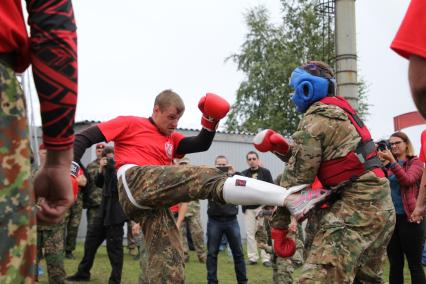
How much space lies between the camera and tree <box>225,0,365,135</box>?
118ft

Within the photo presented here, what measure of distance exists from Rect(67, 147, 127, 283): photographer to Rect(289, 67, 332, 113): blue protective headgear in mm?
4508

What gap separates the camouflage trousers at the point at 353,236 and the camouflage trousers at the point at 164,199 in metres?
0.93

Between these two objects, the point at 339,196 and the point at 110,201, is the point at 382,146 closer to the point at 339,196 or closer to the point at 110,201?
the point at 339,196

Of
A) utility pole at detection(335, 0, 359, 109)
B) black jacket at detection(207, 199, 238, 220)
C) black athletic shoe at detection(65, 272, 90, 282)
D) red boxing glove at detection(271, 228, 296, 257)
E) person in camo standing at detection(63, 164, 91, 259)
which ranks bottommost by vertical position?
black athletic shoe at detection(65, 272, 90, 282)

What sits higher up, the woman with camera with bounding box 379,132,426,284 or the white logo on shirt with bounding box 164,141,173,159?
the white logo on shirt with bounding box 164,141,173,159

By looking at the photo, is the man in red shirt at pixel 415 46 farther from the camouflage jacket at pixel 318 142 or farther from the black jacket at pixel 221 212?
the black jacket at pixel 221 212

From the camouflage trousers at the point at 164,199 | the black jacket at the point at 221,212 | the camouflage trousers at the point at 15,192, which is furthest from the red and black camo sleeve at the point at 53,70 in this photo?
the black jacket at the point at 221,212

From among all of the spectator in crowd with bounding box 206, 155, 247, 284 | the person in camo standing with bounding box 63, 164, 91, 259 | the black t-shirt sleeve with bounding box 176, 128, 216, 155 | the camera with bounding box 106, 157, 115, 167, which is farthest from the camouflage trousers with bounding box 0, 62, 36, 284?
the person in camo standing with bounding box 63, 164, 91, 259

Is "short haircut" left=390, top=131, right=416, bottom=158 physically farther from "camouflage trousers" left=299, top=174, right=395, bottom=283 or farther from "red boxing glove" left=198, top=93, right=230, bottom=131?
"camouflage trousers" left=299, top=174, right=395, bottom=283

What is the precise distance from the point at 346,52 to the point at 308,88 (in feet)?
15.1

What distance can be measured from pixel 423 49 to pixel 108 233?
283 inches

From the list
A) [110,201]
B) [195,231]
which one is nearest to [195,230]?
[195,231]

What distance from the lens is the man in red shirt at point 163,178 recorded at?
14.6 feet

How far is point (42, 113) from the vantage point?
2.06 metres
